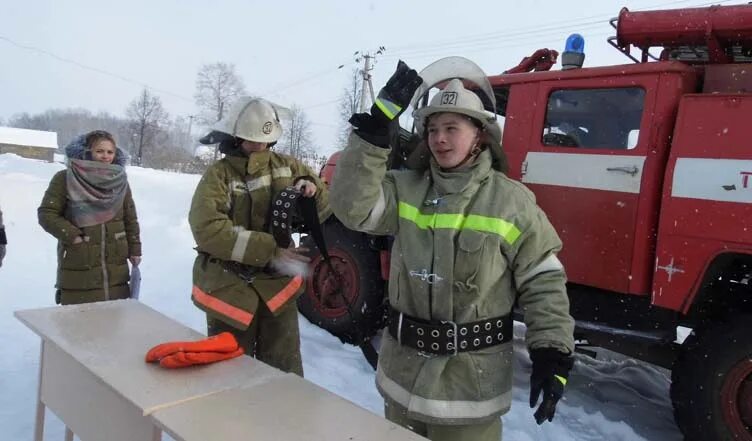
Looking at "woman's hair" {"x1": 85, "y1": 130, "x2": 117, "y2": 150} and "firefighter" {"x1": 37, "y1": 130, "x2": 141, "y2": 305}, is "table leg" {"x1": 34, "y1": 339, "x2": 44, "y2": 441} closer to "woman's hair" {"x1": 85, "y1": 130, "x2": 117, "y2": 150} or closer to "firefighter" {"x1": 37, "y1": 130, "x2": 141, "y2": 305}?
"firefighter" {"x1": 37, "y1": 130, "x2": 141, "y2": 305}

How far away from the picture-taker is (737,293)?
312 centimetres

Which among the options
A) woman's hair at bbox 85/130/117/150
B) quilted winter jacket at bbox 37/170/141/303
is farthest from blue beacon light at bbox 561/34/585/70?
quilted winter jacket at bbox 37/170/141/303

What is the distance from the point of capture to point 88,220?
137 inches

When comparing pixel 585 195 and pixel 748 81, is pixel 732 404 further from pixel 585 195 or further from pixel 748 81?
pixel 748 81

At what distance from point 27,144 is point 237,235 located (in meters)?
64.6

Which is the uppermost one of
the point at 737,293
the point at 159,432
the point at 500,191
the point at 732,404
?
the point at 500,191

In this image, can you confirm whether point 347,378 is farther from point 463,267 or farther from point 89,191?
point 463,267

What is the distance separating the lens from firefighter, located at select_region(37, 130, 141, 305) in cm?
342

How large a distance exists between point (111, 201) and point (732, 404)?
3.87 metres

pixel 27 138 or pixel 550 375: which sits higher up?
pixel 27 138

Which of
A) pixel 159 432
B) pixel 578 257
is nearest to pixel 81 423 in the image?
pixel 159 432

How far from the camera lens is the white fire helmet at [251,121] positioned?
263cm

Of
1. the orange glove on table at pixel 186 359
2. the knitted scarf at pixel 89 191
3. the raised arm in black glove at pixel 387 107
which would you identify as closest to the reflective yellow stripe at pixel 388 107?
the raised arm in black glove at pixel 387 107

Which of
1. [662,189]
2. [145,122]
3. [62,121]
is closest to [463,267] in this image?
[662,189]
